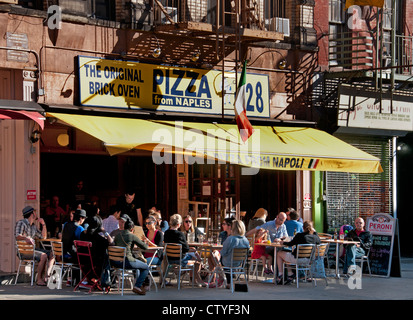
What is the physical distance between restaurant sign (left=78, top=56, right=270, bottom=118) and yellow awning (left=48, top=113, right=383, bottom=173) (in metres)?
0.51

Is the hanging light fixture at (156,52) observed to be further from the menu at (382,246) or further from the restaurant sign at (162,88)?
the menu at (382,246)

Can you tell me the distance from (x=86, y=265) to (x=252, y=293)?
2.97 m

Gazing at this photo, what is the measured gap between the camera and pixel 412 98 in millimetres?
23859

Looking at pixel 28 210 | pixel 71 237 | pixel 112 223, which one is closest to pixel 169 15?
pixel 112 223

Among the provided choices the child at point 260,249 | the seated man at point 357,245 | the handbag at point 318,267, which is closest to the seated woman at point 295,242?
the child at point 260,249

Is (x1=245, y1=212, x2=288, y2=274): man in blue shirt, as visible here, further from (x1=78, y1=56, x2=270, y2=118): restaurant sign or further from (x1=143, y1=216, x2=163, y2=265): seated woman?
(x1=78, y1=56, x2=270, y2=118): restaurant sign

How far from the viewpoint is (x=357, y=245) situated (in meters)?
18.7

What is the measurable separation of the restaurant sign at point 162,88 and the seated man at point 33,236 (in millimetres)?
2915

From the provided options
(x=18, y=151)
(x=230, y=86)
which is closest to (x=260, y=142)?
(x=230, y=86)

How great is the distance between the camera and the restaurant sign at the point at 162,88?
60.8 ft

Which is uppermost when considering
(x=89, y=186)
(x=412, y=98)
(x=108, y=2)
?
(x=108, y=2)

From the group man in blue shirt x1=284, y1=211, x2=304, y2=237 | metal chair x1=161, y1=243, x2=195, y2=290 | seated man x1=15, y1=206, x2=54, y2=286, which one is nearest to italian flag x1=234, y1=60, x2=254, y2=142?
man in blue shirt x1=284, y1=211, x2=304, y2=237

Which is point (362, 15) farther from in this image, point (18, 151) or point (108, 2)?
point (18, 151)

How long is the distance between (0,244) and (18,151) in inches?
73.7
